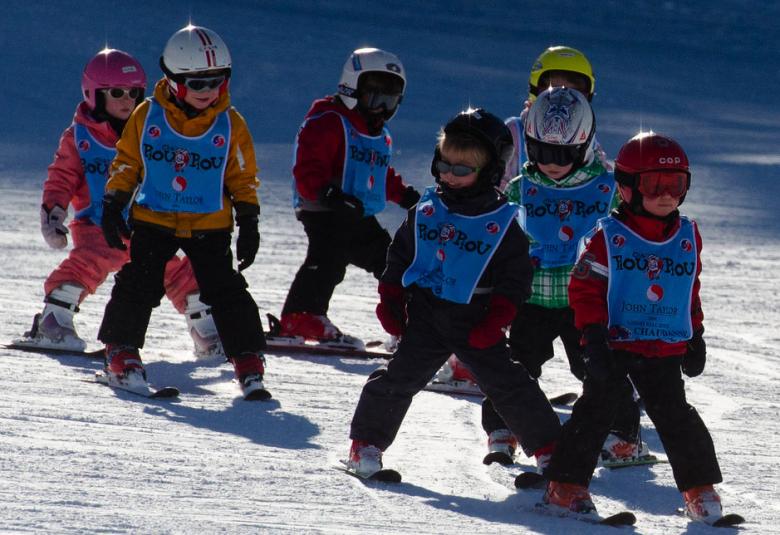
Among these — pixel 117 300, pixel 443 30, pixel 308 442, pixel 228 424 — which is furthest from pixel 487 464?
pixel 443 30

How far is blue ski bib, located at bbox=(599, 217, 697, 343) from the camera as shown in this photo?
485cm

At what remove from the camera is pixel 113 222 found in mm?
6262

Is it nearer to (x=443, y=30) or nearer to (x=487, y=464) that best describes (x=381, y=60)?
(x=487, y=464)

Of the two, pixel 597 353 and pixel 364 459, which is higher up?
pixel 597 353

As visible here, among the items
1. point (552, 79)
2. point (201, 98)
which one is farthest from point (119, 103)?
point (552, 79)

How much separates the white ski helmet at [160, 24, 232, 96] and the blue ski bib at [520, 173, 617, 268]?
1407 millimetres

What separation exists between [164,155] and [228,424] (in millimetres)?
1214

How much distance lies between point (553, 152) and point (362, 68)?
6.32 ft

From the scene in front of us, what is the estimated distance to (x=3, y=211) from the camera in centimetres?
1113

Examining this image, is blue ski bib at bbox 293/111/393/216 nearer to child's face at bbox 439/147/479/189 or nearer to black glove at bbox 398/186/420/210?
black glove at bbox 398/186/420/210

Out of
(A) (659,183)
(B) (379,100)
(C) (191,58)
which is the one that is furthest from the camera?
(B) (379,100)

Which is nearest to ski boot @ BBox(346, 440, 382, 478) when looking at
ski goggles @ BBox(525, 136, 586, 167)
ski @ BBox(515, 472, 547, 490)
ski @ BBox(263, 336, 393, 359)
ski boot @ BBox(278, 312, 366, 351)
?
ski @ BBox(515, 472, 547, 490)

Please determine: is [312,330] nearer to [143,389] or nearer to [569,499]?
[143,389]

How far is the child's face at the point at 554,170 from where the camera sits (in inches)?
229
